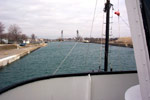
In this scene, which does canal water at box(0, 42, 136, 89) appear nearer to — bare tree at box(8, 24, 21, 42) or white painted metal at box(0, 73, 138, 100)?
white painted metal at box(0, 73, 138, 100)

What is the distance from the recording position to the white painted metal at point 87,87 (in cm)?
263

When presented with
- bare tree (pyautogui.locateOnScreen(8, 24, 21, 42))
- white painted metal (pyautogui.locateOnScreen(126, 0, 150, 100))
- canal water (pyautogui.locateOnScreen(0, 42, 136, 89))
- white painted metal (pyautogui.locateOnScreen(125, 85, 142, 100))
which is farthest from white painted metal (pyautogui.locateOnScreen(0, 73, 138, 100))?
bare tree (pyautogui.locateOnScreen(8, 24, 21, 42))

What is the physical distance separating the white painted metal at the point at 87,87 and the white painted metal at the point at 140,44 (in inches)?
58.3

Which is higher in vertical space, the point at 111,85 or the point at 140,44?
the point at 140,44

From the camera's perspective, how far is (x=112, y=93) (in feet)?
9.25

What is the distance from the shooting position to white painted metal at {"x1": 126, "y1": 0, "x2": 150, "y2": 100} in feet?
4.17

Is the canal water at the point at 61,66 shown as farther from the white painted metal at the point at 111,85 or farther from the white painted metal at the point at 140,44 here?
the white painted metal at the point at 140,44

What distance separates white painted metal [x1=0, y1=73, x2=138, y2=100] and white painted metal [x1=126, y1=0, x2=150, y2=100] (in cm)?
148

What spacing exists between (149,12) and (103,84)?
1971mm

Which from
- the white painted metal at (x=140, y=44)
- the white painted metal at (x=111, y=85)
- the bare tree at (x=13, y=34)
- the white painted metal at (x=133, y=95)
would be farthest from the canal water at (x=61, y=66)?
the bare tree at (x=13, y=34)

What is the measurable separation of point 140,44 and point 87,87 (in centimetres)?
176

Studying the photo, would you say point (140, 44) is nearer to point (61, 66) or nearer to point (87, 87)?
point (87, 87)

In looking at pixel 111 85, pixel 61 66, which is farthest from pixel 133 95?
pixel 61 66

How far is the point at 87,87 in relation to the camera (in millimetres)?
2777
